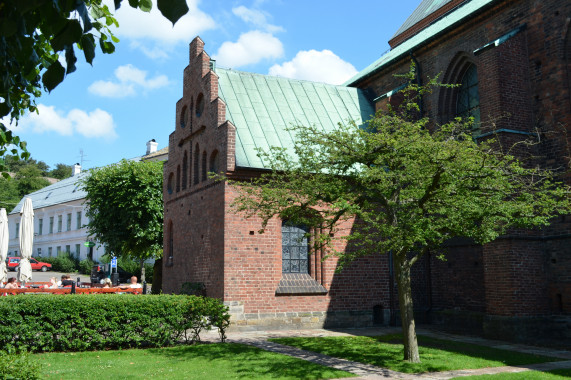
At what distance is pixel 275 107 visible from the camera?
19.8 m

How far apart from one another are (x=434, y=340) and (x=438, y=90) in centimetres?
921

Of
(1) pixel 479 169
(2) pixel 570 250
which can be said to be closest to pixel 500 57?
(2) pixel 570 250

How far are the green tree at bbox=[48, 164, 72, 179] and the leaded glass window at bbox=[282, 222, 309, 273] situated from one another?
83.4 metres

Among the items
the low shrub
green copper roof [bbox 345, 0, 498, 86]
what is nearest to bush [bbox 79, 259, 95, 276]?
the low shrub

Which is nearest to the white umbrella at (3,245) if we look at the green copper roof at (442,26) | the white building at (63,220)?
the green copper roof at (442,26)

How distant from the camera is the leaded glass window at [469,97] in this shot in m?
17.8

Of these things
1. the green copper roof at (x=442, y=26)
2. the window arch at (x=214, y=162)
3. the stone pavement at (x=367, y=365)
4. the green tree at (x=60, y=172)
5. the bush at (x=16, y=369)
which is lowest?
the stone pavement at (x=367, y=365)

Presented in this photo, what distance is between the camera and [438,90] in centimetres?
1903

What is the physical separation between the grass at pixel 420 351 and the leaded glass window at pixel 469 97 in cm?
773

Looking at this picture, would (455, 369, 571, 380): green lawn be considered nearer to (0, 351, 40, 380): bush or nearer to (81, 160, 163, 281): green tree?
(0, 351, 40, 380): bush

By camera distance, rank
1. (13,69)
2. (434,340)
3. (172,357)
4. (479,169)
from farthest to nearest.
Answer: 1. (434,340)
2. (172,357)
3. (479,169)
4. (13,69)

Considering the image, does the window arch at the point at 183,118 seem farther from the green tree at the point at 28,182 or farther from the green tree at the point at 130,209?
the green tree at the point at 28,182

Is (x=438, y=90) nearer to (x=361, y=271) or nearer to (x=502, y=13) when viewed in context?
(x=502, y=13)

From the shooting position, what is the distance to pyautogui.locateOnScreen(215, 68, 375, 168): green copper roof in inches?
715
